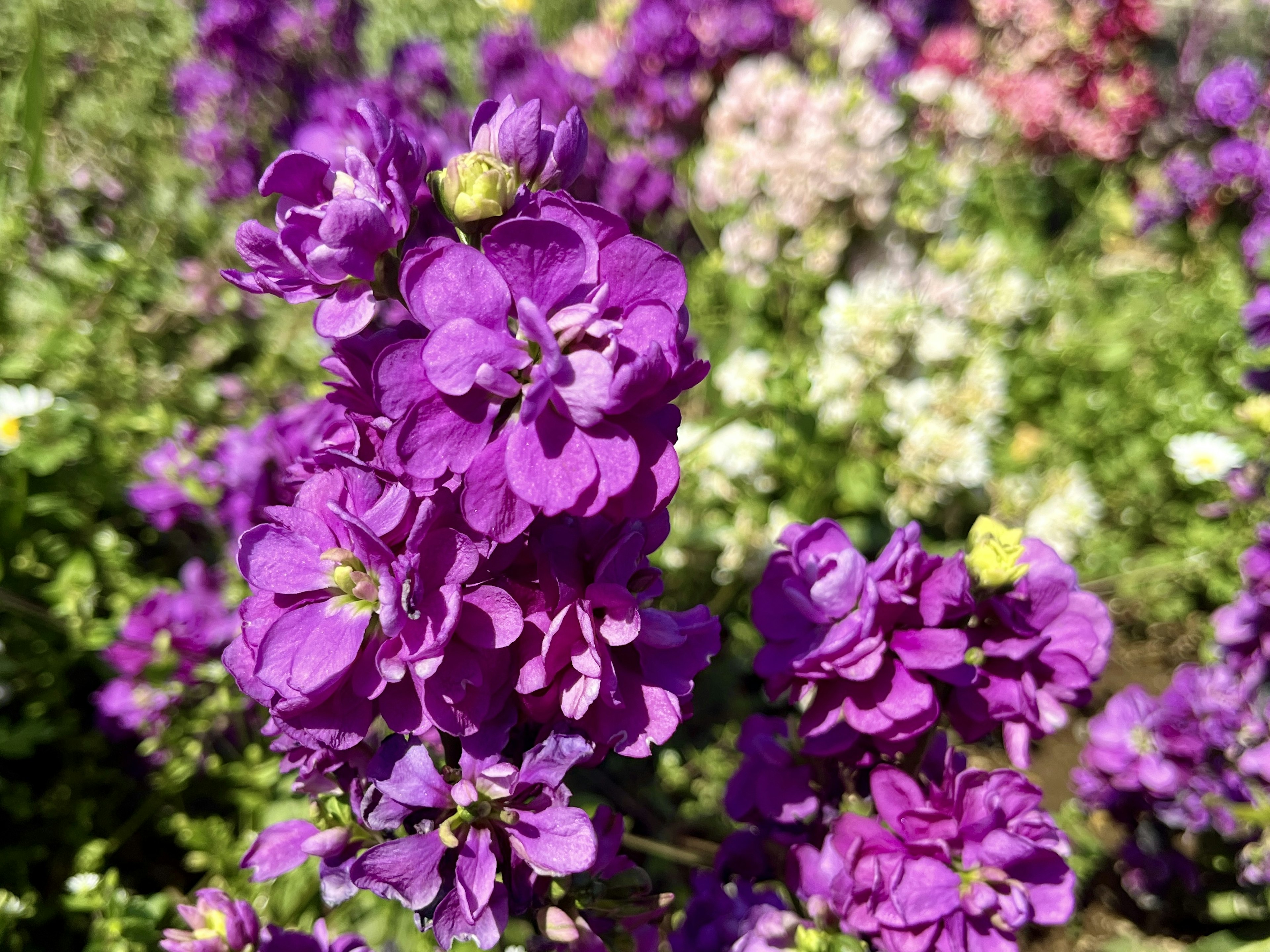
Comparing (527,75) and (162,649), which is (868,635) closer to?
(162,649)

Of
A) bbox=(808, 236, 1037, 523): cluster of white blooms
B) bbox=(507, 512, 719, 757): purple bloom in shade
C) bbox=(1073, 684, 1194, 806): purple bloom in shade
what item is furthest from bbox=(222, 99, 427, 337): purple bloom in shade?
bbox=(1073, 684, 1194, 806): purple bloom in shade

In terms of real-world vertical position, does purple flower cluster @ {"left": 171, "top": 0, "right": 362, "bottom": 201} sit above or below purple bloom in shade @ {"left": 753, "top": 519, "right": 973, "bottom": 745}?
above

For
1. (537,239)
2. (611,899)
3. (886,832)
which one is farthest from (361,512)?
(886,832)

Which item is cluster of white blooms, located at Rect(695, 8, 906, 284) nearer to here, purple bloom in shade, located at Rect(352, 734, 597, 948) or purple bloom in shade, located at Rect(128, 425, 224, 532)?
purple bloom in shade, located at Rect(128, 425, 224, 532)

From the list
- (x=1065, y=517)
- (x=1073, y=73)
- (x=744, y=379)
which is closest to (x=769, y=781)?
(x=744, y=379)

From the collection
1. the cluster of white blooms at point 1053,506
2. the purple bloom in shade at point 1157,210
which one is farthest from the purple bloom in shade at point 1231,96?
the cluster of white blooms at point 1053,506

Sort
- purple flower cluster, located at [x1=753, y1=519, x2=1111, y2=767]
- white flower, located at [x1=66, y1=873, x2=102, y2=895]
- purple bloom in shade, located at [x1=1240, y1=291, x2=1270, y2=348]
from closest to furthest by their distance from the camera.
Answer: purple flower cluster, located at [x1=753, y1=519, x2=1111, y2=767] < white flower, located at [x1=66, y1=873, x2=102, y2=895] < purple bloom in shade, located at [x1=1240, y1=291, x2=1270, y2=348]

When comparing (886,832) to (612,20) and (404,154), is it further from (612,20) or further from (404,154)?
(612,20)
